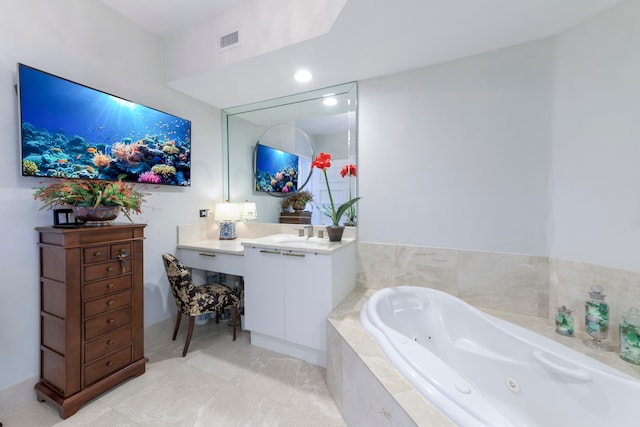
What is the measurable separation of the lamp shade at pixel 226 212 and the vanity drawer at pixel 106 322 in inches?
47.2

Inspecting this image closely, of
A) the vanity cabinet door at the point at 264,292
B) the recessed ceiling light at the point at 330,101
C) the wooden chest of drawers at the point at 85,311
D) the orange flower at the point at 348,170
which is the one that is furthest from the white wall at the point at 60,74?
the orange flower at the point at 348,170

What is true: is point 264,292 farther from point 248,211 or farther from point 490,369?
point 490,369

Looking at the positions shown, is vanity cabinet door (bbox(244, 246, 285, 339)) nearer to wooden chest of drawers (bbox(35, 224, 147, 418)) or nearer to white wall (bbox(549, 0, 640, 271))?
wooden chest of drawers (bbox(35, 224, 147, 418))

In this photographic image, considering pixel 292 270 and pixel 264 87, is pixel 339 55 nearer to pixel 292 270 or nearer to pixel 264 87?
pixel 264 87

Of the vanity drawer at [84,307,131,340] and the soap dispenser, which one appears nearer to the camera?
the soap dispenser

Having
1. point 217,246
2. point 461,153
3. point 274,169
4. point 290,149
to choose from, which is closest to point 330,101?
point 290,149

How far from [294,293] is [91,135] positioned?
1.85 m

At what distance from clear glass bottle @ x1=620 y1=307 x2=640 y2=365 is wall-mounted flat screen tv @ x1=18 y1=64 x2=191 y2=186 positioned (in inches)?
127

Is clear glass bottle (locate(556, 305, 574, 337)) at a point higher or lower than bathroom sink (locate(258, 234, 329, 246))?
lower

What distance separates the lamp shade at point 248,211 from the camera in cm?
276

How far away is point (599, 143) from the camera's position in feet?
4.79

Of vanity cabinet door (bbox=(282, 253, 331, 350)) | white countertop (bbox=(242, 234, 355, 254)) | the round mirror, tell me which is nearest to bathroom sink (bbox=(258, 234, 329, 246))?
white countertop (bbox=(242, 234, 355, 254))

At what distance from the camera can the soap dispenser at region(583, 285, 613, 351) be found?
1357mm

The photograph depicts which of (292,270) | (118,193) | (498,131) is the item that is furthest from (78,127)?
(498,131)
